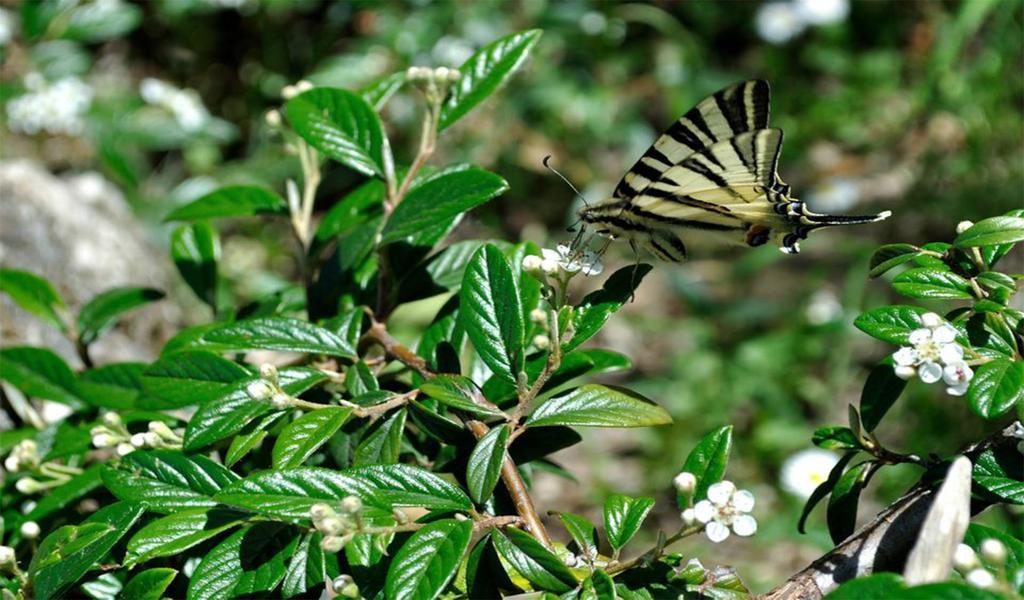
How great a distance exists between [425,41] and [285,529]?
9.37 feet

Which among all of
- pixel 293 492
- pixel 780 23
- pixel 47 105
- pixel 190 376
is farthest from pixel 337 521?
pixel 780 23

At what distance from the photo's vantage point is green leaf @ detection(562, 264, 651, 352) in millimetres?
1102

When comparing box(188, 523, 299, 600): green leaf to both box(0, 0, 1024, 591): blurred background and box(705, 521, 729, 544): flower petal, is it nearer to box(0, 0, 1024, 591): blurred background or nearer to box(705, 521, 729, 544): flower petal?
box(705, 521, 729, 544): flower petal

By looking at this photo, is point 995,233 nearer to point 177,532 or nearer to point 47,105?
point 177,532

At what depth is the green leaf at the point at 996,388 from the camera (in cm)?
98

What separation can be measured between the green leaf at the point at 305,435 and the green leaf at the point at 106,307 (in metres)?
0.69

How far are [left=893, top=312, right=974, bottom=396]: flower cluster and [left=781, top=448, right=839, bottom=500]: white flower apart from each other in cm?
151

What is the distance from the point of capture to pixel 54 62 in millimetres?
3271

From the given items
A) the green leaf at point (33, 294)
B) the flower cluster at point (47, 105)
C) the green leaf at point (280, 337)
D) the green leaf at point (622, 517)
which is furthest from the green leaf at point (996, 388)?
the flower cluster at point (47, 105)

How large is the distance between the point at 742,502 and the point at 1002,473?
11.9 inches

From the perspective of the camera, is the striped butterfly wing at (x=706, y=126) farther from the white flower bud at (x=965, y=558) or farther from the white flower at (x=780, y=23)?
the white flower at (x=780, y=23)

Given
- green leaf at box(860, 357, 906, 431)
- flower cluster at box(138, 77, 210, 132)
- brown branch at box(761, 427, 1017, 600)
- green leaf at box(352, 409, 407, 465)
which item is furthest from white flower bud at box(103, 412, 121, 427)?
flower cluster at box(138, 77, 210, 132)

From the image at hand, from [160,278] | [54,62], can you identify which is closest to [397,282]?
[160,278]

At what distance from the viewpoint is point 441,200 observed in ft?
4.07
